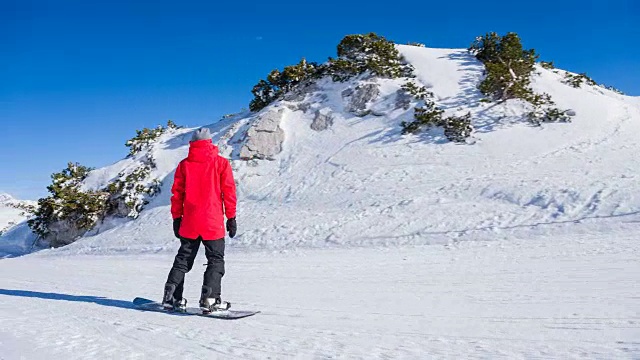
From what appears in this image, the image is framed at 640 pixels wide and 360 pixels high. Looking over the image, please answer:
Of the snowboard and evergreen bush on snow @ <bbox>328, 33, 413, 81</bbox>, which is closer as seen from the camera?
the snowboard

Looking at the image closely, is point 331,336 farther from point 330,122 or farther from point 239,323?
point 330,122

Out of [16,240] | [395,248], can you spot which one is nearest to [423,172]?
[395,248]

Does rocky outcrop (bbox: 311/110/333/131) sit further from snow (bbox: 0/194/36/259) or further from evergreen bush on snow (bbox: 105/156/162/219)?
snow (bbox: 0/194/36/259)

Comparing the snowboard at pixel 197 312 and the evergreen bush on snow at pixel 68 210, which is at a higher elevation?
the evergreen bush on snow at pixel 68 210

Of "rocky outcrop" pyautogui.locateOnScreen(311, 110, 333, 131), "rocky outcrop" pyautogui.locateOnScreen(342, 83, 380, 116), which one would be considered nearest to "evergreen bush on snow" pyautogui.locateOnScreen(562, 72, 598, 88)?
"rocky outcrop" pyautogui.locateOnScreen(342, 83, 380, 116)

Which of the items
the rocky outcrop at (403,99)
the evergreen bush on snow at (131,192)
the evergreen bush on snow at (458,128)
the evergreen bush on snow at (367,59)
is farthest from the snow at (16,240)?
the evergreen bush on snow at (458,128)

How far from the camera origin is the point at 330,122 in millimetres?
19766

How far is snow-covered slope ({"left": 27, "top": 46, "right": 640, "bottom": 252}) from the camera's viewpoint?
427 inches

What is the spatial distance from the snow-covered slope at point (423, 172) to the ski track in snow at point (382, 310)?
2438 mm

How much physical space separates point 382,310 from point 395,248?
488 cm

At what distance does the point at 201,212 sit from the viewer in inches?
215

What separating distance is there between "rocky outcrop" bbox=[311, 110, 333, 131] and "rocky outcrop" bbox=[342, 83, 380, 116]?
907 millimetres

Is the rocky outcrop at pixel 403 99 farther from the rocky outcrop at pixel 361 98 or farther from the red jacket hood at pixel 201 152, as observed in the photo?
the red jacket hood at pixel 201 152

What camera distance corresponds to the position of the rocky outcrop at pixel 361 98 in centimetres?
1978
